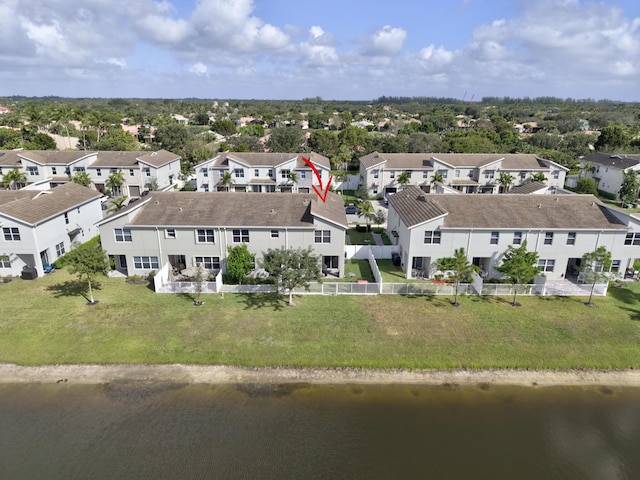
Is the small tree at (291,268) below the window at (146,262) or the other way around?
the other way around

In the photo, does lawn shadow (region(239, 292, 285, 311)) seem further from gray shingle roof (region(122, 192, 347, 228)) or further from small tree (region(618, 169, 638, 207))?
small tree (region(618, 169, 638, 207))

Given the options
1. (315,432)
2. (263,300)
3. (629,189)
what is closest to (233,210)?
(263,300)

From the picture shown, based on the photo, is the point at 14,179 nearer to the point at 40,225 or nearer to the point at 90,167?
the point at 90,167

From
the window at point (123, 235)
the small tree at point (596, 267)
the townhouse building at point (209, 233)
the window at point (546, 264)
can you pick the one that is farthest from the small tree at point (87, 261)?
the small tree at point (596, 267)

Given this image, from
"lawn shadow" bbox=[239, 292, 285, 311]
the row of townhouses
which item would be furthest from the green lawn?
the row of townhouses

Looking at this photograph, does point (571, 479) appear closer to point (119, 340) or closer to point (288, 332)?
point (288, 332)

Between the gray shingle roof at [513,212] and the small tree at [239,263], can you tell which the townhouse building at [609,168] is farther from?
the small tree at [239,263]
